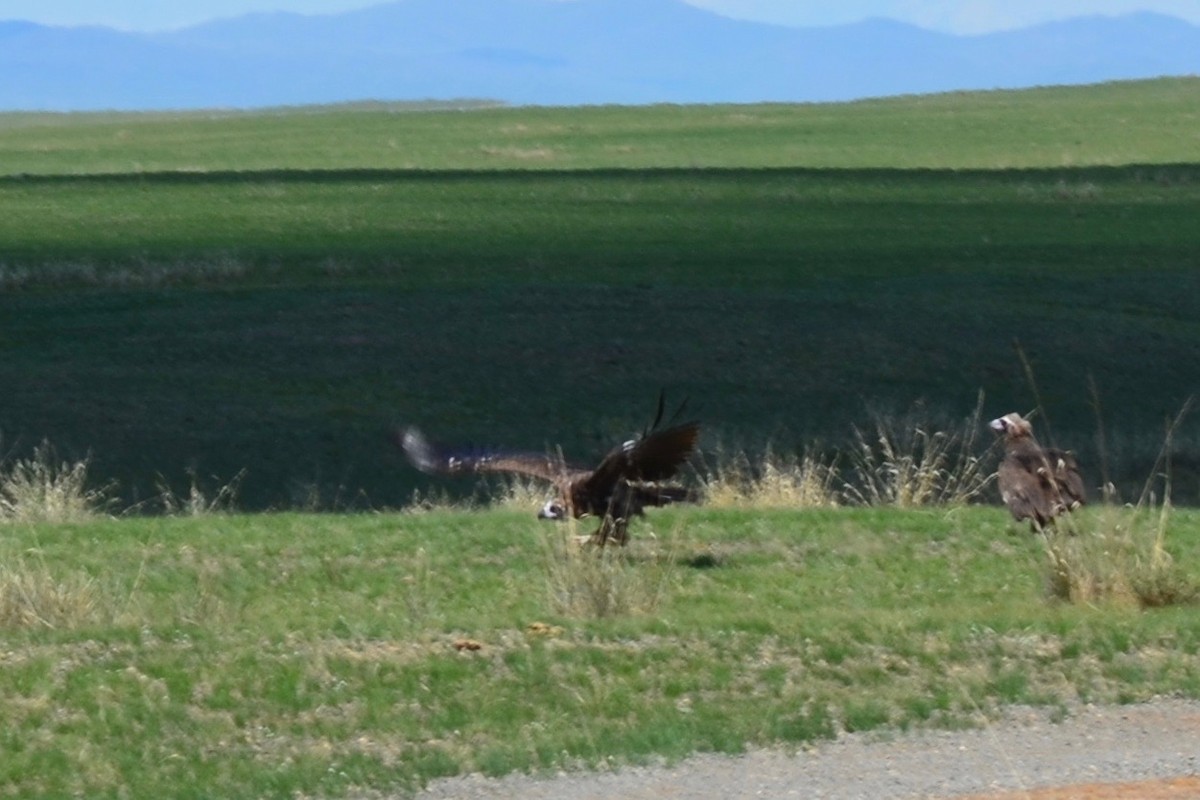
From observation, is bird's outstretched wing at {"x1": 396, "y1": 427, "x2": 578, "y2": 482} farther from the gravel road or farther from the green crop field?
the gravel road

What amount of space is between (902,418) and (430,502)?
7.03m

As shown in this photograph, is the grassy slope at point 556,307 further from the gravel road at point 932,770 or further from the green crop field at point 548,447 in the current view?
the gravel road at point 932,770

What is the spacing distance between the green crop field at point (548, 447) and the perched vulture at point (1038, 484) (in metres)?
0.34

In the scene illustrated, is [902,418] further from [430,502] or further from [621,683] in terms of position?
[621,683]

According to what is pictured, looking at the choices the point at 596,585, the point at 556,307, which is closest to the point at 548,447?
the point at 556,307

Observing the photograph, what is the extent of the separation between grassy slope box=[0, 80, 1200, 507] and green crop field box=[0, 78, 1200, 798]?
104mm

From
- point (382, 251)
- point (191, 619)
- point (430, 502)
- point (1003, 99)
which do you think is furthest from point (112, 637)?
point (1003, 99)

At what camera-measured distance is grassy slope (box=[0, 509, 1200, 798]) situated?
7.45 meters

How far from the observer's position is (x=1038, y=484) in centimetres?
1147

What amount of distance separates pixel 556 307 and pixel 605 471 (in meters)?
16.8

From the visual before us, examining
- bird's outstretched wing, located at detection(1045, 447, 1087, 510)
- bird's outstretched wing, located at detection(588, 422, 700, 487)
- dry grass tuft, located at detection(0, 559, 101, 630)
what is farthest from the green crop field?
bird's outstretched wing, located at detection(588, 422, 700, 487)

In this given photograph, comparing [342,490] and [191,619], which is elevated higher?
[191,619]

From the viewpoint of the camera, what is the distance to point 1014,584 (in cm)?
1155

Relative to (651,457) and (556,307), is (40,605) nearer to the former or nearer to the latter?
(651,457)
